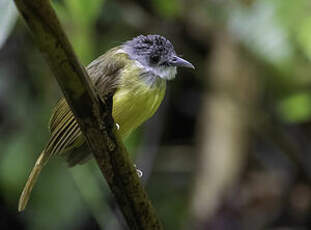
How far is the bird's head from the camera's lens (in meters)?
2.72

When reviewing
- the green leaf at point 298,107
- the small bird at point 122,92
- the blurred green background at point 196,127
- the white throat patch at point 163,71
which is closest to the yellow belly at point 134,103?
the small bird at point 122,92

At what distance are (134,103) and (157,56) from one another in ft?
1.21

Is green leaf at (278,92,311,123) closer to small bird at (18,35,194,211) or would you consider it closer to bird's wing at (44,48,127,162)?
small bird at (18,35,194,211)

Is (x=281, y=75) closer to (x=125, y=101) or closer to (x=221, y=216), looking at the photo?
(x=221, y=216)

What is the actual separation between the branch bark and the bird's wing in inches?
29.2

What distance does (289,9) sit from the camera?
3.08 meters

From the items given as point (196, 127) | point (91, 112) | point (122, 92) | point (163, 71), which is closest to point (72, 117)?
point (122, 92)

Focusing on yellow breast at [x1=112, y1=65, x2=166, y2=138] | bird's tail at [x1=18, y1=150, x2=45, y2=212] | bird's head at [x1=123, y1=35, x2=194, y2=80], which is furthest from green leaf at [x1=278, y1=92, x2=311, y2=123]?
bird's tail at [x1=18, y1=150, x2=45, y2=212]

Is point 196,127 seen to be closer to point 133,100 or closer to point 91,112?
point 133,100

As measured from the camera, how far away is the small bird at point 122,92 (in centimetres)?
246

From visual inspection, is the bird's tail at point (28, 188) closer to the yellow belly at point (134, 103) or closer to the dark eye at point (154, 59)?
the yellow belly at point (134, 103)

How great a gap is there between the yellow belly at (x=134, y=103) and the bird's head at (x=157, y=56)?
0.17 m

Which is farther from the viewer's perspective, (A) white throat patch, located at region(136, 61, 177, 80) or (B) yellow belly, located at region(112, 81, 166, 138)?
Result: (A) white throat patch, located at region(136, 61, 177, 80)

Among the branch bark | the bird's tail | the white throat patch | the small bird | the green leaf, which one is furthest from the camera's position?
the green leaf
